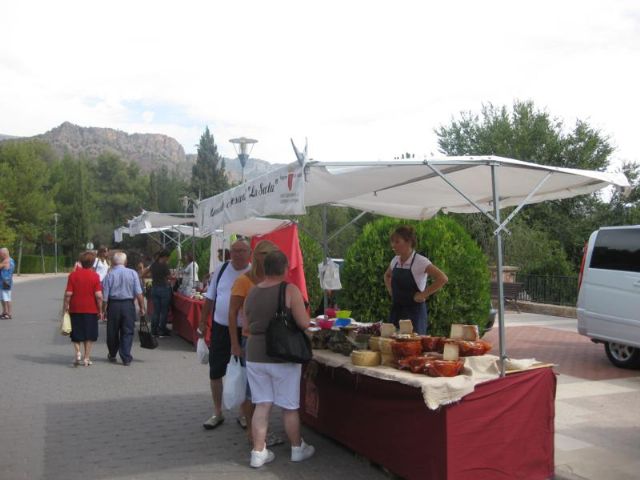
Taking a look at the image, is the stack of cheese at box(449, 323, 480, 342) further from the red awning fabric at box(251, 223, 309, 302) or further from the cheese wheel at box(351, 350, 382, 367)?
the red awning fabric at box(251, 223, 309, 302)

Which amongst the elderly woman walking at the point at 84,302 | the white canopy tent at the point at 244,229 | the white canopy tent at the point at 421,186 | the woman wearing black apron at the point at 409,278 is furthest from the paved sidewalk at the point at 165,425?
the white canopy tent at the point at 244,229

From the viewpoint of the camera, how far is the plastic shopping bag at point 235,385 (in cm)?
549

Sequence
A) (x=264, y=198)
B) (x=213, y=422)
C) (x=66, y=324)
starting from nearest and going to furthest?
(x=264, y=198) < (x=213, y=422) < (x=66, y=324)

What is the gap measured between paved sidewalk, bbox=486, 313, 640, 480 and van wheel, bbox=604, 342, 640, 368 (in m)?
0.12

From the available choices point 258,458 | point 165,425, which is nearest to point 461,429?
point 258,458

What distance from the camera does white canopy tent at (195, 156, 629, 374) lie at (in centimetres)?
497

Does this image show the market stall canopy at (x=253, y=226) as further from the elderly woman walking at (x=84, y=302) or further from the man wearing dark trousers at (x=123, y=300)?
the elderly woman walking at (x=84, y=302)

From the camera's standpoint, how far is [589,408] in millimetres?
6973

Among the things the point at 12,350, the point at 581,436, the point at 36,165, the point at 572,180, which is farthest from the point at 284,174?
the point at 36,165

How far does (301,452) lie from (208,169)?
90.5m

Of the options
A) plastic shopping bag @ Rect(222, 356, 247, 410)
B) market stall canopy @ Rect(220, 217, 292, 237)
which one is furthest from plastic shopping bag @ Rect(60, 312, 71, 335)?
plastic shopping bag @ Rect(222, 356, 247, 410)

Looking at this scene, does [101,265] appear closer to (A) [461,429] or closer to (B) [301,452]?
(B) [301,452]

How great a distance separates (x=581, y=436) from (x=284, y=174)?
365 centimetres

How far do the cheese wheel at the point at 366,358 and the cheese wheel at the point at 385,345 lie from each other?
0.07 m
